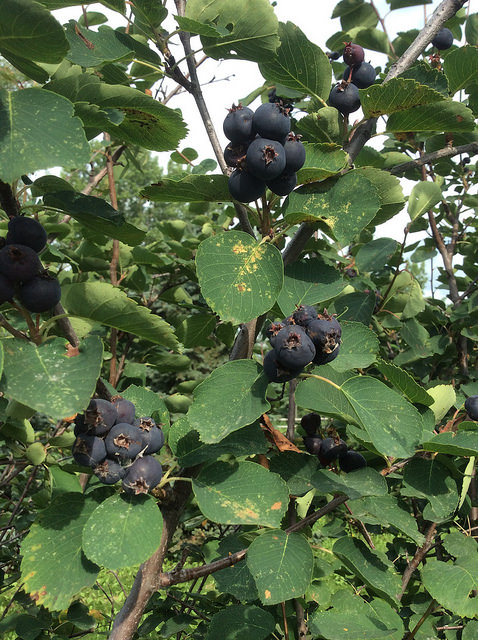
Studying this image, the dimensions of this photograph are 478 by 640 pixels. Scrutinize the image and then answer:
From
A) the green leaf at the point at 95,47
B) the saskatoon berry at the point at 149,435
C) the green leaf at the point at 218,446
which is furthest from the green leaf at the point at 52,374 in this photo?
the green leaf at the point at 95,47

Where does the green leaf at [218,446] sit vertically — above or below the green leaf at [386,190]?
below

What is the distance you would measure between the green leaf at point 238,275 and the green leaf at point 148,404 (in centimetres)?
46

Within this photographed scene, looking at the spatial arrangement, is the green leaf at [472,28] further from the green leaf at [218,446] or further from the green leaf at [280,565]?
the green leaf at [280,565]

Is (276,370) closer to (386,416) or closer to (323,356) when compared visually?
(323,356)

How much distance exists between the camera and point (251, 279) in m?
1.13

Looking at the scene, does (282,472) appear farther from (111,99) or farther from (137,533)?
(111,99)

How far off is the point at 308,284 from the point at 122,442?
58cm

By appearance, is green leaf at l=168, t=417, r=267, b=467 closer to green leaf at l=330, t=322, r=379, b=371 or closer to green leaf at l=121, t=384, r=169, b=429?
green leaf at l=121, t=384, r=169, b=429

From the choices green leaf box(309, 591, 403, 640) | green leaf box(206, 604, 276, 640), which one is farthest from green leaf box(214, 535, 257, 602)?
green leaf box(309, 591, 403, 640)

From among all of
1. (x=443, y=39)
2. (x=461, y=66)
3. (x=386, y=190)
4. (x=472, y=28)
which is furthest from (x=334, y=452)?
(x=472, y=28)

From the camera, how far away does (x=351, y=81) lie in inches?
59.4

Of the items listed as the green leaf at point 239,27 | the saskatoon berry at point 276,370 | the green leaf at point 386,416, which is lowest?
the green leaf at point 386,416

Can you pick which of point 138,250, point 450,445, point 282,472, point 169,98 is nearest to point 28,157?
point 282,472

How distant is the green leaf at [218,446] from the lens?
1.27 meters
